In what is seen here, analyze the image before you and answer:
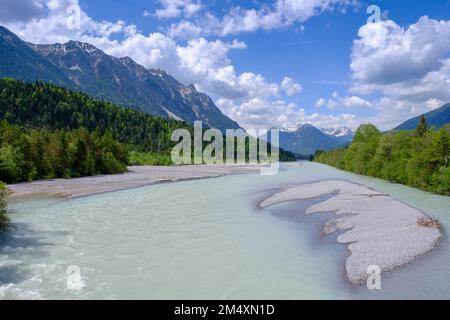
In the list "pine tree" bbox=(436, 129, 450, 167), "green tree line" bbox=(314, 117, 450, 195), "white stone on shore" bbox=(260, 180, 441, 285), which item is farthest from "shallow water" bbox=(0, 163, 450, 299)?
"pine tree" bbox=(436, 129, 450, 167)

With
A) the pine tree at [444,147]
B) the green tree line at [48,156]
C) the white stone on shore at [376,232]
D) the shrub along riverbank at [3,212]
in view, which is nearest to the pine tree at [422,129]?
the pine tree at [444,147]

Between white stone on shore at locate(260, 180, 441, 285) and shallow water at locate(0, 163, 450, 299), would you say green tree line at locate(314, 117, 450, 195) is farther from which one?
shallow water at locate(0, 163, 450, 299)

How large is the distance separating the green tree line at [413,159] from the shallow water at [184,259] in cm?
2353

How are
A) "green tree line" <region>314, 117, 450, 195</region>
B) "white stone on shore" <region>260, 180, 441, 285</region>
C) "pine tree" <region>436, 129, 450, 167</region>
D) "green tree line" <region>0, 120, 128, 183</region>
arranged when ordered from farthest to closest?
"green tree line" <region>0, 120, 128, 183</region> → "green tree line" <region>314, 117, 450, 195</region> → "pine tree" <region>436, 129, 450, 167</region> → "white stone on shore" <region>260, 180, 441, 285</region>

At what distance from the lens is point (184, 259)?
20547 mm

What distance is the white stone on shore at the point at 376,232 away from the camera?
19875 mm

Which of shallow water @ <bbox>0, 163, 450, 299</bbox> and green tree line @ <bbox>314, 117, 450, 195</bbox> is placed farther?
green tree line @ <bbox>314, 117, 450, 195</bbox>

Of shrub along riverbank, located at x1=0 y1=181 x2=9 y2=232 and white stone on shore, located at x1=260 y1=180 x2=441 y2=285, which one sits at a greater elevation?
shrub along riverbank, located at x1=0 y1=181 x2=9 y2=232

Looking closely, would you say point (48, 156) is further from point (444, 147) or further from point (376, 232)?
point (444, 147)

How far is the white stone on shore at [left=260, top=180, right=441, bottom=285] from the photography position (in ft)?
65.2

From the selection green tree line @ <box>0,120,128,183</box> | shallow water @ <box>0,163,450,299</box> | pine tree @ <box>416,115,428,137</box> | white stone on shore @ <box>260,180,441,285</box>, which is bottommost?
shallow water @ <box>0,163,450,299</box>

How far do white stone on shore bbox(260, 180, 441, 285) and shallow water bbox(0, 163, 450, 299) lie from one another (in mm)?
816

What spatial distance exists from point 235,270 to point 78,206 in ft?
87.1
